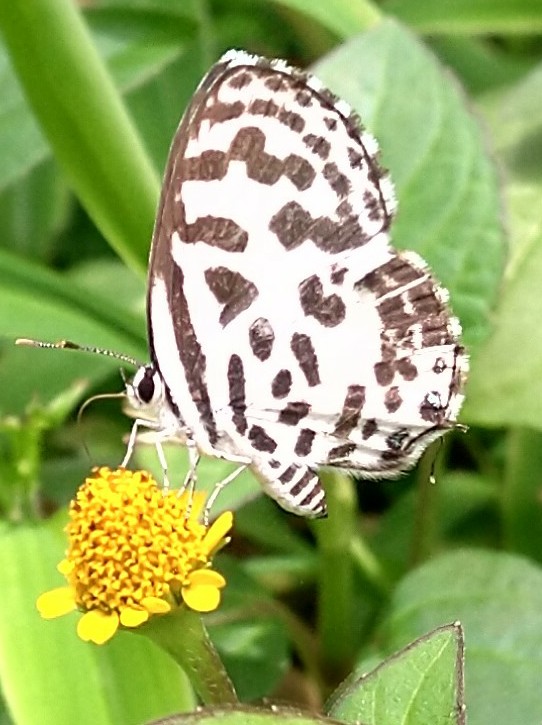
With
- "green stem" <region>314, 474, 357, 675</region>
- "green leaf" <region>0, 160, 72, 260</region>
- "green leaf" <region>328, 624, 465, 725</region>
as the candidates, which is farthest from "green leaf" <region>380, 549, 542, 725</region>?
"green leaf" <region>0, 160, 72, 260</region>

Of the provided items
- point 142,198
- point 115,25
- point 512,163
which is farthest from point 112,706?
point 115,25

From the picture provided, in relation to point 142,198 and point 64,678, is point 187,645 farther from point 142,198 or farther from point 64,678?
point 142,198

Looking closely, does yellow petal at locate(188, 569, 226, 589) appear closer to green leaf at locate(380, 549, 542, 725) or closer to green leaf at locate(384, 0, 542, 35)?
green leaf at locate(380, 549, 542, 725)

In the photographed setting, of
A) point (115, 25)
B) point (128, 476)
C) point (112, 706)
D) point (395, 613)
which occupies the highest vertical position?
point (115, 25)

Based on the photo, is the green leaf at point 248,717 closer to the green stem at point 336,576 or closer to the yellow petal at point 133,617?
the yellow petal at point 133,617

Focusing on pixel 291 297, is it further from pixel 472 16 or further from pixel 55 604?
pixel 472 16

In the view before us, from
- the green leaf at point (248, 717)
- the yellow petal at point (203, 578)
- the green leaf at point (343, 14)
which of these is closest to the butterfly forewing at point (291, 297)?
the yellow petal at point (203, 578)

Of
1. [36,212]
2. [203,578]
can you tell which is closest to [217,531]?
[203,578]
